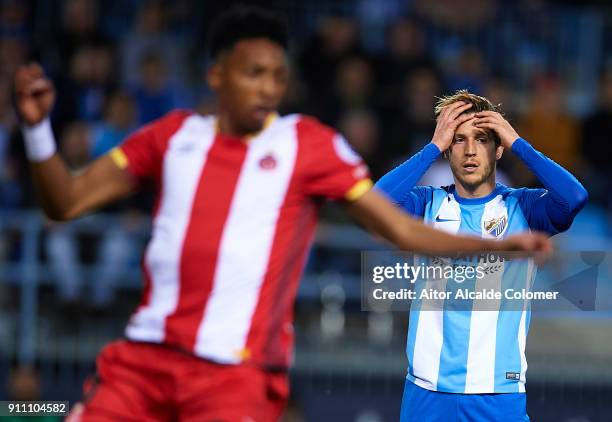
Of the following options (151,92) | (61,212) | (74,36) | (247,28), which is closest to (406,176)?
(247,28)

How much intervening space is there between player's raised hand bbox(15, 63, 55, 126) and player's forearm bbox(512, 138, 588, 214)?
248 centimetres

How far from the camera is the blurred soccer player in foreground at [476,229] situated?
18.8 feet

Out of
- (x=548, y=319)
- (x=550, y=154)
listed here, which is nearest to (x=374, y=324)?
(x=548, y=319)

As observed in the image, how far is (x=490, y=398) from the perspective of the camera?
18.8 feet

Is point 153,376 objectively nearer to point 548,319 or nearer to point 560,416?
point 560,416

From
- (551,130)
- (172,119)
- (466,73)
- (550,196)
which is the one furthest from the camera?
(466,73)

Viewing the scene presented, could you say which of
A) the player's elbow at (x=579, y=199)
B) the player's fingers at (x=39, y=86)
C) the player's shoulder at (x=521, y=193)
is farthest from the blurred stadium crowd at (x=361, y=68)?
the player's fingers at (x=39, y=86)

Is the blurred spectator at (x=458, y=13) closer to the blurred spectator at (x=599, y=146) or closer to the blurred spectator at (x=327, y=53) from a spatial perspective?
the blurred spectator at (x=327, y=53)

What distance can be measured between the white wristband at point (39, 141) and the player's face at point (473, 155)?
2310 millimetres

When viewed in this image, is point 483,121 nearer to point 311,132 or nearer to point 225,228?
point 311,132

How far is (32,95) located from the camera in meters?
4.17

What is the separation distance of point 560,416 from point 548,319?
1377mm

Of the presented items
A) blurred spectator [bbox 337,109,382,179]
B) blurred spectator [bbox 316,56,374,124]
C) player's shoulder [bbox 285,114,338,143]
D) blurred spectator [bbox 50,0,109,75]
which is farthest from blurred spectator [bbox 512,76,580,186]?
player's shoulder [bbox 285,114,338,143]

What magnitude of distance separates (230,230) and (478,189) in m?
1.97
